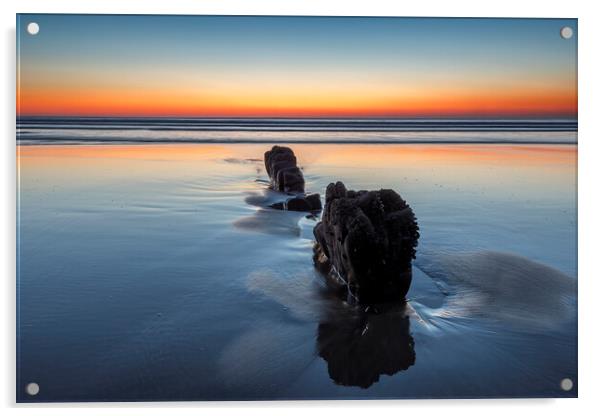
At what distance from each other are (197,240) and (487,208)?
3.48m

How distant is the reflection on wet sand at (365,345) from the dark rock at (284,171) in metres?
5.55

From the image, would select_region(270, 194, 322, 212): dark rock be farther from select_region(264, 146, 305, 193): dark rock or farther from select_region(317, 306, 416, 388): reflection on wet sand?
select_region(317, 306, 416, 388): reflection on wet sand

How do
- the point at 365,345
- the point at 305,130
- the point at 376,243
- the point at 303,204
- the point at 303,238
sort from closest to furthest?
the point at 365,345
the point at 376,243
the point at 303,238
the point at 305,130
the point at 303,204

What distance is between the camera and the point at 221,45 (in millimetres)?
5309

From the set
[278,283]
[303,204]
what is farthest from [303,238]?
[303,204]

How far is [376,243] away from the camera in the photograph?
4.86 metres

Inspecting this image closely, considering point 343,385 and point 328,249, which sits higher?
point 328,249

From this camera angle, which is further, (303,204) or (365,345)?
(303,204)

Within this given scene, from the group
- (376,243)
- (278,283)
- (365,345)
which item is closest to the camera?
(365,345)

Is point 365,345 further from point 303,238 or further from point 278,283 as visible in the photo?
point 303,238

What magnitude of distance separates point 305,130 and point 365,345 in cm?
462

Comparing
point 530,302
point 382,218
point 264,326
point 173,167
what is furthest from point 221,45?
point 173,167

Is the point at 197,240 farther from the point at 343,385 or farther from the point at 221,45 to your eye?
the point at 343,385

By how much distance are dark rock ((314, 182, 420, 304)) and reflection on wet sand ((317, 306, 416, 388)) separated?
218mm
